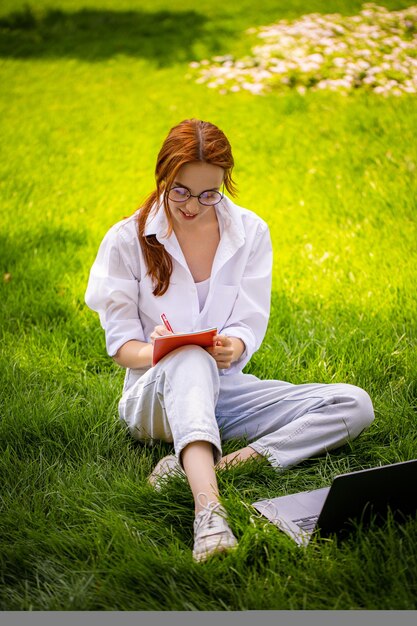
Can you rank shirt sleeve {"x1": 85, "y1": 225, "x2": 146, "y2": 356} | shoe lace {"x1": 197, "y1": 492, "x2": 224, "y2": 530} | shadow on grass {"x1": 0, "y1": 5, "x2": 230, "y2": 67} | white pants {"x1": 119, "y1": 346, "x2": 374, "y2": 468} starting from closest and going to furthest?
shoe lace {"x1": 197, "y1": 492, "x2": 224, "y2": 530} → white pants {"x1": 119, "y1": 346, "x2": 374, "y2": 468} → shirt sleeve {"x1": 85, "y1": 225, "x2": 146, "y2": 356} → shadow on grass {"x1": 0, "y1": 5, "x2": 230, "y2": 67}

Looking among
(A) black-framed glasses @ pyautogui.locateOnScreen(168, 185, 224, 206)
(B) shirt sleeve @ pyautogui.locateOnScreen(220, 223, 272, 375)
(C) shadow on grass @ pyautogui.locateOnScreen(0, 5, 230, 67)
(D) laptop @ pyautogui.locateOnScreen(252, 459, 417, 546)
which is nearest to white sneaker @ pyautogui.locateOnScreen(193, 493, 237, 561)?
(D) laptop @ pyautogui.locateOnScreen(252, 459, 417, 546)

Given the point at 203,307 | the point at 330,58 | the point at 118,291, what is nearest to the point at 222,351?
the point at 203,307

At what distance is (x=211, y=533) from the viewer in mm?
2156

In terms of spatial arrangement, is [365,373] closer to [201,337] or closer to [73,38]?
[201,337]

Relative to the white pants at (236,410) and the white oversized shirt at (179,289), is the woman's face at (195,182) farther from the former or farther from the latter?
the white pants at (236,410)

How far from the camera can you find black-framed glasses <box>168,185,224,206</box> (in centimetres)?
251

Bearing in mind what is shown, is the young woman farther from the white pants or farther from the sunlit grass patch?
the sunlit grass patch

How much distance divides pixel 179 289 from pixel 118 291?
7.2 inches

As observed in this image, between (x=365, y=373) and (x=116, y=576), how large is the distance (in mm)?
1422

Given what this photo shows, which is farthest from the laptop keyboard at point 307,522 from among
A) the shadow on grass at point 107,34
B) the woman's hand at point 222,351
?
the shadow on grass at point 107,34

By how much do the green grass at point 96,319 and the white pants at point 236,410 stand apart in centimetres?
8

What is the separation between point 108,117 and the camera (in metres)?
5.94

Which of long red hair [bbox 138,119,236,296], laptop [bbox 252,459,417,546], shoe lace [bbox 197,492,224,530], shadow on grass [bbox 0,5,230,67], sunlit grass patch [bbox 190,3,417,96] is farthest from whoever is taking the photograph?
shadow on grass [bbox 0,5,230,67]

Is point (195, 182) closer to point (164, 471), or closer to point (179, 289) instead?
point (179, 289)
